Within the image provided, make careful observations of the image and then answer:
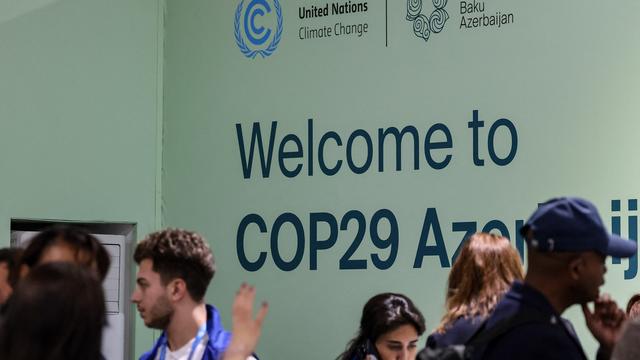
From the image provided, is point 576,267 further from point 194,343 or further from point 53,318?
point 194,343

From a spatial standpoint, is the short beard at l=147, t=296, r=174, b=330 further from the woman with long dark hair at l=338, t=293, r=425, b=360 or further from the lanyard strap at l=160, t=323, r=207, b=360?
the woman with long dark hair at l=338, t=293, r=425, b=360

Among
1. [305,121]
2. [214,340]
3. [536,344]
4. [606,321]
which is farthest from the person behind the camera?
[305,121]

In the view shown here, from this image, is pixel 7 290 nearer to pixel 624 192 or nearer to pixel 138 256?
pixel 138 256

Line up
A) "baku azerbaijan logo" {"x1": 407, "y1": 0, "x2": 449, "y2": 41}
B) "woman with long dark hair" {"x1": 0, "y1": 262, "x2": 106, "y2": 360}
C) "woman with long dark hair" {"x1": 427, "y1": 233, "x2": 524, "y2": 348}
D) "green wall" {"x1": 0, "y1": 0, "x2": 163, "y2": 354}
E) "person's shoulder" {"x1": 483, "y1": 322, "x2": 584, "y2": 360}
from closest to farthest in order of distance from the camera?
1. "woman with long dark hair" {"x1": 0, "y1": 262, "x2": 106, "y2": 360}
2. "person's shoulder" {"x1": 483, "y1": 322, "x2": 584, "y2": 360}
3. "woman with long dark hair" {"x1": 427, "y1": 233, "x2": 524, "y2": 348}
4. "baku azerbaijan logo" {"x1": 407, "y1": 0, "x2": 449, "y2": 41}
5. "green wall" {"x1": 0, "y1": 0, "x2": 163, "y2": 354}

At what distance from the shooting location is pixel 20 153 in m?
6.17

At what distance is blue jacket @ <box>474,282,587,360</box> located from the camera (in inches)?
97.5

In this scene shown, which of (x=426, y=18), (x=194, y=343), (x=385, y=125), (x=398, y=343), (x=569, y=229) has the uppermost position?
(x=426, y=18)

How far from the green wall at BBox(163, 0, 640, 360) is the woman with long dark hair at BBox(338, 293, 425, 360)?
2.24 ft

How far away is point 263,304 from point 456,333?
526 millimetres

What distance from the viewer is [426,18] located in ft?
19.7

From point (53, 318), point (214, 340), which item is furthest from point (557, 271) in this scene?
point (214, 340)

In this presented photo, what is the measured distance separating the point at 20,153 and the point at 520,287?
4100 millimetres

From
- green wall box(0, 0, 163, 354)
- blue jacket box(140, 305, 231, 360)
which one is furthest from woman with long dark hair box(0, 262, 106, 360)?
green wall box(0, 0, 163, 354)

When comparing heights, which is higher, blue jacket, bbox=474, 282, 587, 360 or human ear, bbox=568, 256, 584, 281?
human ear, bbox=568, 256, 584, 281
